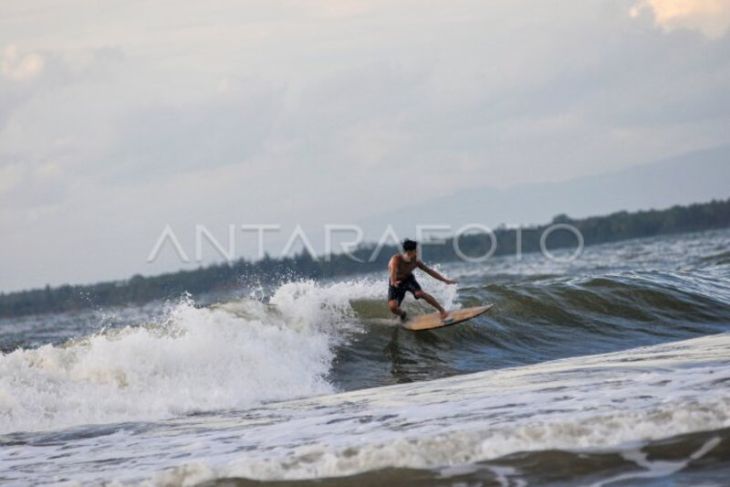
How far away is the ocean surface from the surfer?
0.73m

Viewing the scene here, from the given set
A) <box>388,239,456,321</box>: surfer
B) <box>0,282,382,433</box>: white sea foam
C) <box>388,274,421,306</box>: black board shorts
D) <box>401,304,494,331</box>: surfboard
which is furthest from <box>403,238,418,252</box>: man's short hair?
<box>0,282,382,433</box>: white sea foam

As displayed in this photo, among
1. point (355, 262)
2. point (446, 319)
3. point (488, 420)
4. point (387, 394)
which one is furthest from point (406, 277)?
point (355, 262)

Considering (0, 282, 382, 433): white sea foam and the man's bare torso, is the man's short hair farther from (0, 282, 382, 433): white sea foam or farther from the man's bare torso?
(0, 282, 382, 433): white sea foam

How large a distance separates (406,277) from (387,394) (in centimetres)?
523

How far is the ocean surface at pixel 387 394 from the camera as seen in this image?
933 centimetres

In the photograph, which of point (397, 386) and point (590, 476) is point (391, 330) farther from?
point (590, 476)

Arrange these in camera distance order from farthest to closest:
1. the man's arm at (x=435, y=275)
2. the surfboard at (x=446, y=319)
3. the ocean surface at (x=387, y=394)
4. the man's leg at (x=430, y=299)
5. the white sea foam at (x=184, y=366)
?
the surfboard at (x=446, y=319)
the man's leg at (x=430, y=299)
the man's arm at (x=435, y=275)
the white sea foam at (x=184, y=366)
the ocean surface at (x=387, y=394)

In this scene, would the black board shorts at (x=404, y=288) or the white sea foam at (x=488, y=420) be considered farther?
the black board shorts at (x=404, y=288)

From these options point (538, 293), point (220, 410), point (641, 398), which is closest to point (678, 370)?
point (641, 398)

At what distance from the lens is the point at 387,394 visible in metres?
14.4

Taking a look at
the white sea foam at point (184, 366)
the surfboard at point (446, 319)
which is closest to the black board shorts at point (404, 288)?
the surfboard at point (446, 319)

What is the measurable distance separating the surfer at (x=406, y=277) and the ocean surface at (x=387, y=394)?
0.73 m

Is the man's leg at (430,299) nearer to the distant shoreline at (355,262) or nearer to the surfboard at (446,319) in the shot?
the surfboard at (446,319)

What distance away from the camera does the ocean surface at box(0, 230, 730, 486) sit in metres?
9.33
